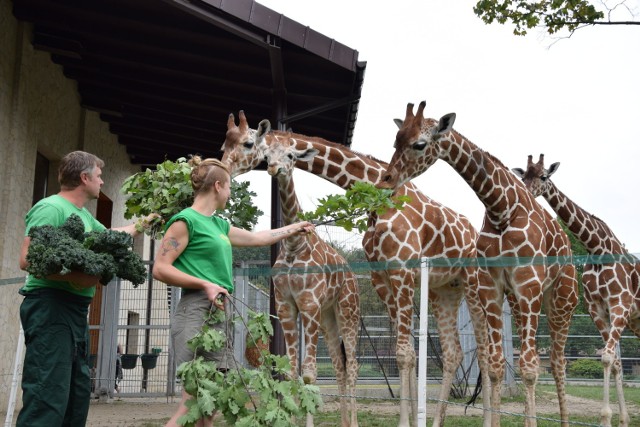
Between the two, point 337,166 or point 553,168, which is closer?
point 337,166

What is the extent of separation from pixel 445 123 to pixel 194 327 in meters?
2.93

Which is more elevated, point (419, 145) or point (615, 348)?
point (419, 145)

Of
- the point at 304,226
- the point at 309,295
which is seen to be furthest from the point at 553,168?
the point at 304,226

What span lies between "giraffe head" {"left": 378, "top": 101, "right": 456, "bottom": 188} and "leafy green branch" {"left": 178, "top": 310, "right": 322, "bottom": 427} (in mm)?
2403

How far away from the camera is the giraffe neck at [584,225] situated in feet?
22.3

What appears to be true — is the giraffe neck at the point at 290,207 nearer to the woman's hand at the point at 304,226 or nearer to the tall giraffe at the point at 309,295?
the tall giraffe at the point at 309,295

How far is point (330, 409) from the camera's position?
26.0 ft

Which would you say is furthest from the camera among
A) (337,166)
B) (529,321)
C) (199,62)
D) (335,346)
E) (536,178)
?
(199,62)

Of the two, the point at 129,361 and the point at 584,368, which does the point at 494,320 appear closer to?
the point at 584,368

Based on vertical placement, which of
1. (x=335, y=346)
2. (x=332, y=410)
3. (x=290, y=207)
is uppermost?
(x=290, y=207)

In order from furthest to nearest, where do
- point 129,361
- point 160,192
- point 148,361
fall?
Result: 1. point 129,361
2. point 148,361
3. point 160,192

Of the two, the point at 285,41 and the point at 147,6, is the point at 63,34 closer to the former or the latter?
the point at 147,6

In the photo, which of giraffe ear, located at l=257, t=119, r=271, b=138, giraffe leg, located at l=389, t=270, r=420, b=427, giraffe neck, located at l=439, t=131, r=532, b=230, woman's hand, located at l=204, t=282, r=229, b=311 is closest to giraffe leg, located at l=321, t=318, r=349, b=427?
giraffe leg, located at l=389, t=270, r=420, b=427

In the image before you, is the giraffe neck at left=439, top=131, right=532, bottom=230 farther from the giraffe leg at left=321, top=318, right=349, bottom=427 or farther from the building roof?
the building roof
